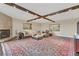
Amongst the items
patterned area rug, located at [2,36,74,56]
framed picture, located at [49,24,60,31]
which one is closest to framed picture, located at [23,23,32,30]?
patterned area rug, located at [2,36,74,56]

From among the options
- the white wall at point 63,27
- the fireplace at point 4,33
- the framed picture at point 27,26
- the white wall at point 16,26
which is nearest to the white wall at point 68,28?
Result: the white wall at point 63,27

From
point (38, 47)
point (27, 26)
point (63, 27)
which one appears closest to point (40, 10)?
point (27, 26)

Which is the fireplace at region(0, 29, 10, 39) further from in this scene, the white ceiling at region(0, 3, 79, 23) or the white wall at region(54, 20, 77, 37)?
the white wall at region(54, 20, 77, 37)

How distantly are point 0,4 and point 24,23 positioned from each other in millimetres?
404

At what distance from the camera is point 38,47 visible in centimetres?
215

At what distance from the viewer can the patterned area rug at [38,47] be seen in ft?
7.00

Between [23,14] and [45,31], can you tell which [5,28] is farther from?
[45,31]

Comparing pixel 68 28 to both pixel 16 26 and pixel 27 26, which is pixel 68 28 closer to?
pixel 27 26

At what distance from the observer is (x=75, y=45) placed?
2.15 metres

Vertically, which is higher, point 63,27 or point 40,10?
point 40,10

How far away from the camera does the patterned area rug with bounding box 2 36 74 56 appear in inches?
84.0

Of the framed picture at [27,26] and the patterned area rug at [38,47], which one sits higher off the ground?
the framed picture at [27,26]

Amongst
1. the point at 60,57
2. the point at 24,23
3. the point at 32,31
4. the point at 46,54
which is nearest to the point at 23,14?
the point at 24,23

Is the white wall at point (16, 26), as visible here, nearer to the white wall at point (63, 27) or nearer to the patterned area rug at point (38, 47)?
the white wall at point (63, 27)
